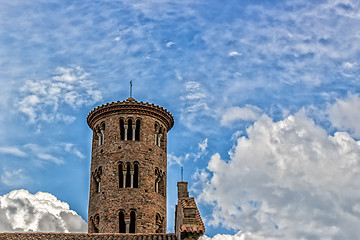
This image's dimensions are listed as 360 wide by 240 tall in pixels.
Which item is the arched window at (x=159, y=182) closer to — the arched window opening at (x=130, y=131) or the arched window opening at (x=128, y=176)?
the arched window opening at (x=128, y=176)

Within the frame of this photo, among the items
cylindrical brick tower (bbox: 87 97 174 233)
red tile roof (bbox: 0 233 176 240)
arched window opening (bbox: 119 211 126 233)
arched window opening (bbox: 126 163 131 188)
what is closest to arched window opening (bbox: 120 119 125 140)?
cylindrical brick tower (bbox: 87 97 174 233)

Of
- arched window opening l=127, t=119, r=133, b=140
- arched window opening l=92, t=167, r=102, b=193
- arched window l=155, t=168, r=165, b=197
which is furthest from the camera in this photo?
arched window opening l=127, t=119, r=133, b=140

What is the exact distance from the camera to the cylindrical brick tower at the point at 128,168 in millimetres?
45906

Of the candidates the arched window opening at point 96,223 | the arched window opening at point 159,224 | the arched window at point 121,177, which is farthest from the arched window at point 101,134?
the arched window opening at point 159,224

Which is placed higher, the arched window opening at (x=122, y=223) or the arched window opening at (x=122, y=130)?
the arched window opening at (x=122, y=130)

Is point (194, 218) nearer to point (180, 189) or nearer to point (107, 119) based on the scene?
point (180, 189)

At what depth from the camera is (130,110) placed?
4891 cm

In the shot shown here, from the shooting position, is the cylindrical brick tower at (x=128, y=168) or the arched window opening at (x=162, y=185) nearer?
the cylindrical brick tower at (x=128, y=168)

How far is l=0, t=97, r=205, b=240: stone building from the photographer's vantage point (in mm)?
45875

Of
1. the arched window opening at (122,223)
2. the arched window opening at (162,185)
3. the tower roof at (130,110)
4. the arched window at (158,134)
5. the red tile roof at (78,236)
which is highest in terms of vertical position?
the tower roof at (130,110)

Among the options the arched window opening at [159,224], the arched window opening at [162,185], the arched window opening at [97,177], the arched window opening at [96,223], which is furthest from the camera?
the arched window opening at [162,185]

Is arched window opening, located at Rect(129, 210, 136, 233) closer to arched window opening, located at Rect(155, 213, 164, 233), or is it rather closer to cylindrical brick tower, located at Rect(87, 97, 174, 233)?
cylindrical brick tower, located at Rect(87, 97, 174, 233)

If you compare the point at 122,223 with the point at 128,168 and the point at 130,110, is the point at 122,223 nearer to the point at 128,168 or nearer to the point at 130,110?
the point at 128,168

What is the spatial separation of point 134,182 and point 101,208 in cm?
334
